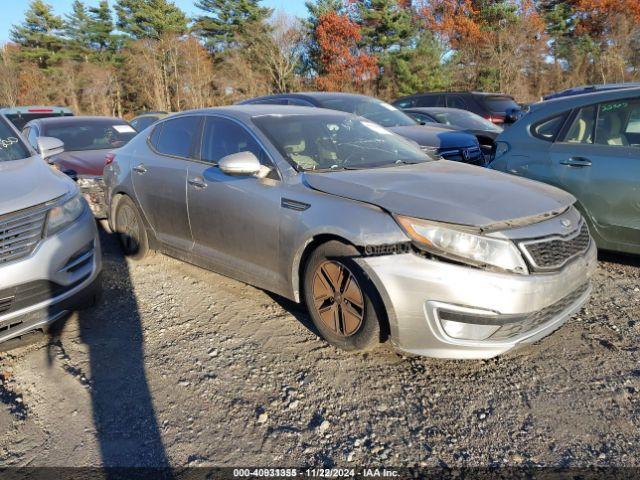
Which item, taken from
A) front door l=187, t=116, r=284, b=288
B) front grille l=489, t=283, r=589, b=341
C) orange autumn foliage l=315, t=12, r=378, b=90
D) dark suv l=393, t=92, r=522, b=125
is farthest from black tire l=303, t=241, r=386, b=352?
orange autumn foliage l=315, t=12, r=378, b=90

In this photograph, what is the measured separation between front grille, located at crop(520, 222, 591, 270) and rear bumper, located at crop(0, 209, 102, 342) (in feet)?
9.31

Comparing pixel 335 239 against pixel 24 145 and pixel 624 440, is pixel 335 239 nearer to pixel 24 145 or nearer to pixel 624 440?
pixel 624 440

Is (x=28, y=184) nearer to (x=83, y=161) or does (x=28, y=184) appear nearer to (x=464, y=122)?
(x=83, y=161)

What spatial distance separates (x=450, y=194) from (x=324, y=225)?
2.55 ft

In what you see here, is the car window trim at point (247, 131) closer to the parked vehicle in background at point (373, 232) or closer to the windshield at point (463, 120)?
the parked vehicle in background at point (373, 232)

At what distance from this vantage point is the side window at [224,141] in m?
3.80

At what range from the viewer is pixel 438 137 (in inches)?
291

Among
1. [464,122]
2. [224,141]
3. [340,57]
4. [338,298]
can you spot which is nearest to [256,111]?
[224,141]

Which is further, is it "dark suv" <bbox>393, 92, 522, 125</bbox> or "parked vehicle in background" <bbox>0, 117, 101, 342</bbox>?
"dark suv" <bbox>393, 92, 522, 125</bbox>

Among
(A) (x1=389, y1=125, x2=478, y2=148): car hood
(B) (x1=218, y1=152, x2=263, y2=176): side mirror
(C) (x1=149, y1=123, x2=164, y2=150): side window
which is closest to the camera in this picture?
(B) (x1=218, y1=152, x2=263, y2=176): side mirror

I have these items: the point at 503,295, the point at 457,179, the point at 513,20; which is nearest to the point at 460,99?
the point at 457,179

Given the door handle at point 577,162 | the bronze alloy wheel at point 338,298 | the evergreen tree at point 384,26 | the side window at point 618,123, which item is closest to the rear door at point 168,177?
the bronze alloy wheel at point 338,298

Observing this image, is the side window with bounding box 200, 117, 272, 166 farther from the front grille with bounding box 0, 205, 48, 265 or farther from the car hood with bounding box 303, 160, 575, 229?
the front grille with bounding box 0, 205, 48, 265

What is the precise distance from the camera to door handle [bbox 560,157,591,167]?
14.3 ft
